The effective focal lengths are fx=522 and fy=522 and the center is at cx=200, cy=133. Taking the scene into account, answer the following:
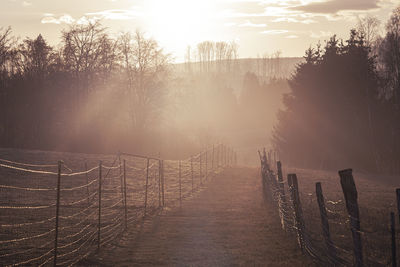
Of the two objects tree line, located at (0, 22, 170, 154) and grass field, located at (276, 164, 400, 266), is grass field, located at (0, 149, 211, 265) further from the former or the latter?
tree line, located at (0, 22, 170, 154)

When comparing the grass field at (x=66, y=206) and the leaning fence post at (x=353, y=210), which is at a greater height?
the leaning fence post at (x=353, y=210)

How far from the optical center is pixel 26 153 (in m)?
38.1

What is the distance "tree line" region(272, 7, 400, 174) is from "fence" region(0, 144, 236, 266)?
629 inches

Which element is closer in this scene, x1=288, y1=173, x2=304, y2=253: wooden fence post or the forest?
x1=288, y1=173, x2=304, y2=253: wooden fence post

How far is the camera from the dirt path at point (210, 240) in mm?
11438

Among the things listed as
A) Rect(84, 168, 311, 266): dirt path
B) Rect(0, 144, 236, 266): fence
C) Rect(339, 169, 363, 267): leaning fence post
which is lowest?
Rect(84, 168, 311, 266): dirt path

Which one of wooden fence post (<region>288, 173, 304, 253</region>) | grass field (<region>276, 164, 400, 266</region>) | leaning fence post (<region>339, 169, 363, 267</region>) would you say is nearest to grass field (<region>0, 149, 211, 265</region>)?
wooden fence post (<region>288, 173, 304, 253</region>)

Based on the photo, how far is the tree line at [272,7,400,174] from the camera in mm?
44844

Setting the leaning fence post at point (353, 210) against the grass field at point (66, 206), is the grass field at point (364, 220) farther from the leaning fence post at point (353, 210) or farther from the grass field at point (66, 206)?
the grass field at point (66, 206)

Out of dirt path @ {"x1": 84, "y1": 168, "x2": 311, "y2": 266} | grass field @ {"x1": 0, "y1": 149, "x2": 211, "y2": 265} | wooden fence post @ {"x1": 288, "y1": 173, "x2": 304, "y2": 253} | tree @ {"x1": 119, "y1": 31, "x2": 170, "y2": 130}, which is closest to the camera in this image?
dirt path @ {"x1": 84, "y1": 168, "x2": 311, "y2": 266}

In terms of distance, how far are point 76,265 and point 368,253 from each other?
684 cm

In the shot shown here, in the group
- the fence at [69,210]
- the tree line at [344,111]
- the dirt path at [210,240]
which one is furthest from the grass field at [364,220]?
the tree line at [344,111]

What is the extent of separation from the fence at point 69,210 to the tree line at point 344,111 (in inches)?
629

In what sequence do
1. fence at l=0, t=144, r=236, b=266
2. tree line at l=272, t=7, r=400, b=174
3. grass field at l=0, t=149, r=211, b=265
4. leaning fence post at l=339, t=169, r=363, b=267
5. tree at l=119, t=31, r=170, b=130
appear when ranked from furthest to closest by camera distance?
tree at l=119, t=31, r=170, b=130 < tree line at l=272, t=7, r=400, b=174 < grass field at l=0, t=149, r=211, b=265 < fence at l=0, t=144, r=236, b=266 < leaning fence post at l=339, t=169, r=363, b=267
